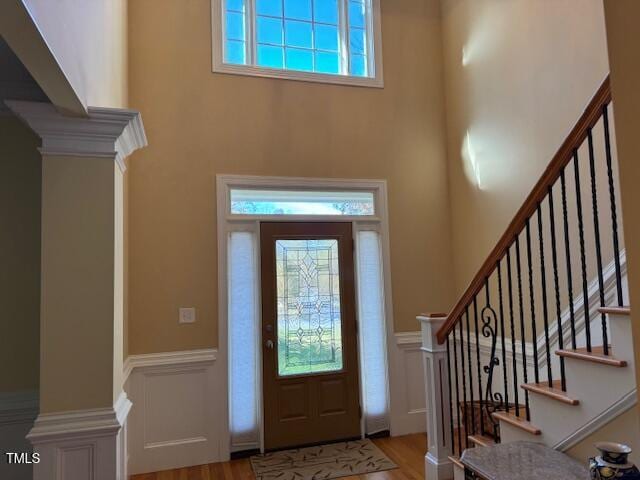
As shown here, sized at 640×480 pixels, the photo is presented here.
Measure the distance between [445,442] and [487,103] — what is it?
9.18 feet

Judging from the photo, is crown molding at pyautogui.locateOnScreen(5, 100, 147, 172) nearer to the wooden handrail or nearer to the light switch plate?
the light switch plate

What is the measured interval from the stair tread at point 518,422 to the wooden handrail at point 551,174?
0.63 meters

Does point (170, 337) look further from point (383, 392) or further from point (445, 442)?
point (445, 442)

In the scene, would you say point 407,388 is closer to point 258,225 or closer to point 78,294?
point 258,225

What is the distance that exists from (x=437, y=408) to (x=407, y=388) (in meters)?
1.15

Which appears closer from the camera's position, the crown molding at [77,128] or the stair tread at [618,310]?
the stair tread at [618,310]

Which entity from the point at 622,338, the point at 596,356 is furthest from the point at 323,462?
the point at 622,338

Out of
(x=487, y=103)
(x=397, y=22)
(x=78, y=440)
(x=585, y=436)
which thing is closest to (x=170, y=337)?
(x=78, y=440)

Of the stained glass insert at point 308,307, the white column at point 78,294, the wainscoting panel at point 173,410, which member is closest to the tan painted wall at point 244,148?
the wainscoting panel at point 173,410

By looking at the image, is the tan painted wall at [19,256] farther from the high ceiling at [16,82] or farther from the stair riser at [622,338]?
the stair riser at [622,338]

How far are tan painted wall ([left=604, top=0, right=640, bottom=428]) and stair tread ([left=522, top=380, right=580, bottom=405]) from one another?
1204mm

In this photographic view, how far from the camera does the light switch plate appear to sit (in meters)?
3.62

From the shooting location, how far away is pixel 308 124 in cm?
405

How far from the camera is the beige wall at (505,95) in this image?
2.93 meters
